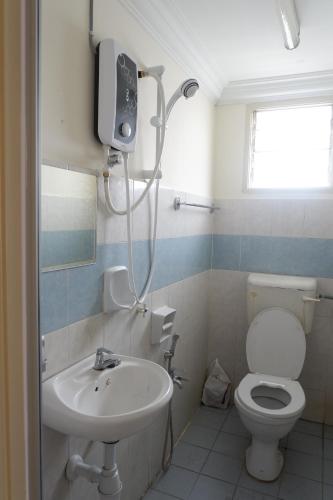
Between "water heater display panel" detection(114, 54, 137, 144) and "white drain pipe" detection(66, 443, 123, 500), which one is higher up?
"water heater display panel" detection(114, 54, 137, 144)

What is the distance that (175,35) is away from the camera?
1830mm

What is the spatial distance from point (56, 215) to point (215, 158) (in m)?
1.84

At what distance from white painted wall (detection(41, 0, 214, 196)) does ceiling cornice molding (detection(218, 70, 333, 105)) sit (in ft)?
2.47

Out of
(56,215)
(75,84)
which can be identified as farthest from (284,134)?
(56,215)

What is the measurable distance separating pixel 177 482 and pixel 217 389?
877mm

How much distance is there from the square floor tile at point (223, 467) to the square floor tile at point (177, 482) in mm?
98

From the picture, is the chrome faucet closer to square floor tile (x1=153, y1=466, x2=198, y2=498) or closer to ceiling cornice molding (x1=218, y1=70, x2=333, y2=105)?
square floor tile (x1=153, y1=466, x2=198, y2=498)

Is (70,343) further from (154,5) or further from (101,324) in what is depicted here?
(154,5)

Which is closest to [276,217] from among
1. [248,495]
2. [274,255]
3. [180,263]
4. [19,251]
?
[274,255]

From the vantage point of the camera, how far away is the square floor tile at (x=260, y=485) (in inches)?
76.5

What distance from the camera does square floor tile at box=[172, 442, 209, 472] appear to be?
2.12 metres

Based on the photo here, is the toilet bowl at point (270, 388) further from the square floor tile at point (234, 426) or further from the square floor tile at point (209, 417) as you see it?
the square floor tile at point (209, 417)

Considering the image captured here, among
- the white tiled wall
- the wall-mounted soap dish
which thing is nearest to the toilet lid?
the white tiled wall

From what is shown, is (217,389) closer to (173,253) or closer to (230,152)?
(173,253)
